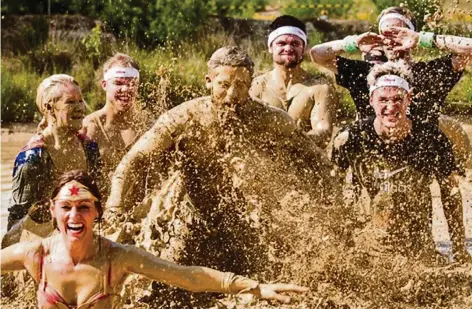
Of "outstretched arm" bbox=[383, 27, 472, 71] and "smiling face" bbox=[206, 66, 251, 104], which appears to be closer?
"smiling face" bbox=[206, 66, 251, 104]

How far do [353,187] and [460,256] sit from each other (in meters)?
0.79

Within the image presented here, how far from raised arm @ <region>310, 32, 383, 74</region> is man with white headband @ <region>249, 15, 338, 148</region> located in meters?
0.23

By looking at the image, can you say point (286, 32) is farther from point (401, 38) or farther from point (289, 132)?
point (289, 132)

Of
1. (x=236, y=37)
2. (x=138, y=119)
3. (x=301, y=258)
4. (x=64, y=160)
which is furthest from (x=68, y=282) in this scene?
(x=236, y=37)

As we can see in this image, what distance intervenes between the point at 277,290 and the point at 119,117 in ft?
10.4

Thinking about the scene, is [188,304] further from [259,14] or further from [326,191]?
[259,14]

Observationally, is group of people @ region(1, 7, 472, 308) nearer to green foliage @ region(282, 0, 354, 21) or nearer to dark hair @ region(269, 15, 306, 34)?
dark hair @ region(269, 15, 306, 34)

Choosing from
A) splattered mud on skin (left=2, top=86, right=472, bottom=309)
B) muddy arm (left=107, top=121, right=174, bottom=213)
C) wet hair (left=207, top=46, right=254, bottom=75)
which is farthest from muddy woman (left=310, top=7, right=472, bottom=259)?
muddy arm (left=107, top=121, right=174, bottom=213)

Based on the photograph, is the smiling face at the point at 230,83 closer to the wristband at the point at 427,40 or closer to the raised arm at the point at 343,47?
the raised arm at the point at 343,47

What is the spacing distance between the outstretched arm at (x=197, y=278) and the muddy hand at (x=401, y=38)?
9.05ft

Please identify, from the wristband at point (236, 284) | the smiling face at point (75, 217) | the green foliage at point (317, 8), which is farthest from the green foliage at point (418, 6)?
the wristband at point (236, 284)

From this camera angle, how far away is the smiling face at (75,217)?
5.24 meters

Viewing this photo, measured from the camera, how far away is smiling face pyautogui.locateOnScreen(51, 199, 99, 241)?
5.24 meters

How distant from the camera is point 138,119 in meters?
7.86
